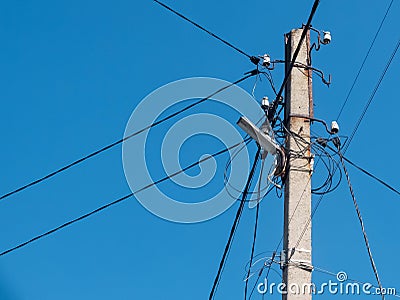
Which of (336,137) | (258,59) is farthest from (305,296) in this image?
(258,59)

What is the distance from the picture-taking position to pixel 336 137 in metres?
7.34

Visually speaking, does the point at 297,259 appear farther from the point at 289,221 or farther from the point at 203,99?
the point at 203,99

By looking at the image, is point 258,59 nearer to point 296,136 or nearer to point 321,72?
point 321,72

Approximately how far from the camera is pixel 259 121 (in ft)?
24.6

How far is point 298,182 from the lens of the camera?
6785mm

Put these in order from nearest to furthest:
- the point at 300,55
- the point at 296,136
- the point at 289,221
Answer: the point at 289,221, the point at 296,136, the point at 300,55

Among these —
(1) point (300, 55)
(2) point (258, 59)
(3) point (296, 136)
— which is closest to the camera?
(3) point (296, 136)

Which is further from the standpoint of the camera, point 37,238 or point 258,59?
point 37,238

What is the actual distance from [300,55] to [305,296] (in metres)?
2.49

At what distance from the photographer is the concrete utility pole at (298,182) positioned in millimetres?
6430

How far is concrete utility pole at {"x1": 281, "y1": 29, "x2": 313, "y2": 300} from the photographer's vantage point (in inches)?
253

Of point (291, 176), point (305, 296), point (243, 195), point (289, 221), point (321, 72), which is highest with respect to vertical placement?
point (321, 72)

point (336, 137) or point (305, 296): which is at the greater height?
point (336, 137)

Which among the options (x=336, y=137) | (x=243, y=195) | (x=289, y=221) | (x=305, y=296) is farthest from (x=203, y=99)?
(x=305, y=296)
